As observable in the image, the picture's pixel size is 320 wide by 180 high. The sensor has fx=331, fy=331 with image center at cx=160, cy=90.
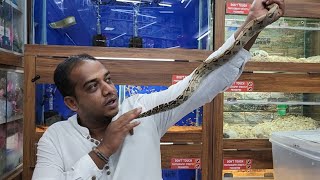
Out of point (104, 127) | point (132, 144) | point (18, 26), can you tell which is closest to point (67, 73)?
point (104, 127)

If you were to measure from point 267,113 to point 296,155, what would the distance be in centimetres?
64

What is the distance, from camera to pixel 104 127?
4.06 feet

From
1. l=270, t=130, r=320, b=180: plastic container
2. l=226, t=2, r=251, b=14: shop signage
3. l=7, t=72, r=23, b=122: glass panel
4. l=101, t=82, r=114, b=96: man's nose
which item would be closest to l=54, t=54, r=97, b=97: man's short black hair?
l=101, t=82, r=114, b=96: man's nose

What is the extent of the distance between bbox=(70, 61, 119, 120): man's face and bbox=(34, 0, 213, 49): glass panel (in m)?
0.96

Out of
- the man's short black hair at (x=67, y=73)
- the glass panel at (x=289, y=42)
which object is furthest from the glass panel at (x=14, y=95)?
the glass panel at (x=289, y=42)

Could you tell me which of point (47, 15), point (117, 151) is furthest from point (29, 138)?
point (117, 151)

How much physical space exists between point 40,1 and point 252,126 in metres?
1.63

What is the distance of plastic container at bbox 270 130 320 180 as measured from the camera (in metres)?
1.50

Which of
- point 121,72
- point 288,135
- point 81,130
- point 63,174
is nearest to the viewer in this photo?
point 63,174

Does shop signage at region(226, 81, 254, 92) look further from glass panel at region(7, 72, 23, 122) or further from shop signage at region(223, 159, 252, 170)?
glass panel at region(7, 72, 23, 122)

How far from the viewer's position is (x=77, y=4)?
7.25ft

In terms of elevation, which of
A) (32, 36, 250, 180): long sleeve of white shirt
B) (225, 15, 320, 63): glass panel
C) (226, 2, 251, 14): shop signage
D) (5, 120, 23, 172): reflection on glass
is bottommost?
(5, 120, 23, 172): reflection on glass

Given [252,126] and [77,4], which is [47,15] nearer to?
[77,4]

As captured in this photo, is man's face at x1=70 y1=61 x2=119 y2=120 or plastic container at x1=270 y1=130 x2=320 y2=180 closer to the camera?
man's face at x1=70 y1=61 x2=119 y2=120
